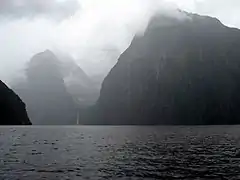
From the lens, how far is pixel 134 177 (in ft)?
122

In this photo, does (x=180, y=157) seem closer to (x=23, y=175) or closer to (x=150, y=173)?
(x=150, y=173)

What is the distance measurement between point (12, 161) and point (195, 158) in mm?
26994

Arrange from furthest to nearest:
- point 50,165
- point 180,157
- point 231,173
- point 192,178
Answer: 1. point 180,157
2. point 50,165
3. point 231,173
4. point 192,178

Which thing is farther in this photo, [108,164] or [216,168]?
[108,164]

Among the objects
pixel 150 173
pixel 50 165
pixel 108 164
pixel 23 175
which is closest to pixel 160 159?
pixel 108 164

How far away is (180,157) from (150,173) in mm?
16127

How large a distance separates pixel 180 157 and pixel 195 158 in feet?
8.54

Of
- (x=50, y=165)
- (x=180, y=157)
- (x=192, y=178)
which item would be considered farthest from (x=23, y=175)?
(x=180, y=157)

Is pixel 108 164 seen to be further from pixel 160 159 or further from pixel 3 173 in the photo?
pixel 3 173

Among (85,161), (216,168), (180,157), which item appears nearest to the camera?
(216,168)

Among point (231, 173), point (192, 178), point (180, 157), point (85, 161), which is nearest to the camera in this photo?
point (192, 178)

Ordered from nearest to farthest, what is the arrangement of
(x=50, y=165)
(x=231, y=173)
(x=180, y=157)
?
(x=231, y=173), (x=50, y=165), (x=180, y=157)

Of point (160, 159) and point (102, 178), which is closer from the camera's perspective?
point (102, 178)

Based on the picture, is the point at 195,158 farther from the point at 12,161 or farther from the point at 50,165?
the point at 12,161
